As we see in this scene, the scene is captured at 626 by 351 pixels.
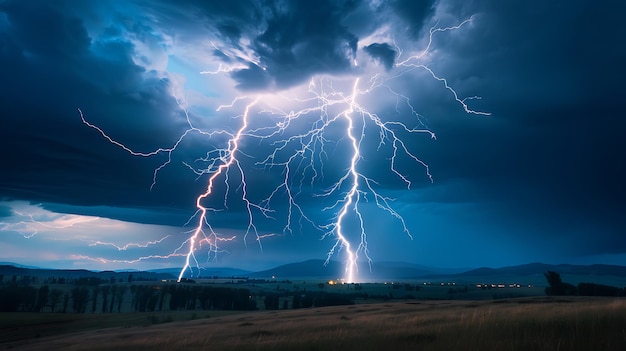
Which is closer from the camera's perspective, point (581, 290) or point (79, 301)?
point (581, 290)

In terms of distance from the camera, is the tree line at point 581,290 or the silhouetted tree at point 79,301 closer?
the tree line at point 581,290

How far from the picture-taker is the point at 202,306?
79.6 meters

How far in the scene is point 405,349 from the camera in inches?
221

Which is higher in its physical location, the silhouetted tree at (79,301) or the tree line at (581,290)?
the tree line at (581,290)

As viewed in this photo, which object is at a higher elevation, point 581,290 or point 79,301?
point 581,290

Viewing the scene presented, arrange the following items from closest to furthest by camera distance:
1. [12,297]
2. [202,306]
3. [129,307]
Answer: [12,297] < [202,306] < [129,307]

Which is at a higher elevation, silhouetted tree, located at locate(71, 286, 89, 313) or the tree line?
the tree line

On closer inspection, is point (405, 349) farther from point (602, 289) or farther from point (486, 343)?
point (602, 289)

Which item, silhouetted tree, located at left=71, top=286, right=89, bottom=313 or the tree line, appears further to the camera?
silhouetted tree, located at left=71, top=286, right=89, bottom=313

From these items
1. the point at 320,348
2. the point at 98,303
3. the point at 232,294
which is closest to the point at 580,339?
the point at 320,348

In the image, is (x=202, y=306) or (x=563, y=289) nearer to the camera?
(x=563, y=289)

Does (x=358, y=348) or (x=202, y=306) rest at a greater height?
Result: (x=358, y=348)

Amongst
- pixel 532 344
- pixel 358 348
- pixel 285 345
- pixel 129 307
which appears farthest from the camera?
pixel 129 307

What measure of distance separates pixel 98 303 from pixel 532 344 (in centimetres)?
11281
